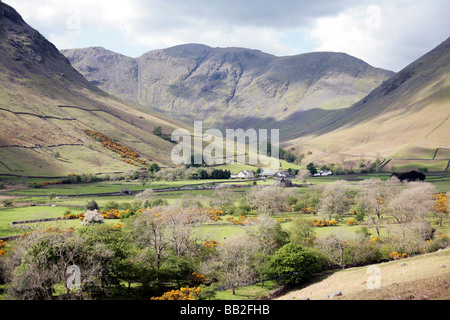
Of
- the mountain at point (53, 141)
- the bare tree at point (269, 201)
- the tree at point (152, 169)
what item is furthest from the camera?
the tree at point (152, 169)

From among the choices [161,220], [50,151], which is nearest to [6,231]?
[161,220]

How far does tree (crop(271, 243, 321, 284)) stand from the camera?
45.0 metres

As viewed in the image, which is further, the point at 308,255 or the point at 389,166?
the point at 389,166

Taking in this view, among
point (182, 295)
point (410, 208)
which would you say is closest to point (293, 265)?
point (182, 295)

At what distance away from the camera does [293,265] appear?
45219 mm

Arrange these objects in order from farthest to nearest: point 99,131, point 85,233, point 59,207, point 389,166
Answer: point 99,131, point 389,166, point 59,207, point 85,233

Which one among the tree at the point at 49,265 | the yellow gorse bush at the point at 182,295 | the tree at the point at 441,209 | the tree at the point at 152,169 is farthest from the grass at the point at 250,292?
the tree at the point at 152,169

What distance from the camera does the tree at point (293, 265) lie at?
45.0m

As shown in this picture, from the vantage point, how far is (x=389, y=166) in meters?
167

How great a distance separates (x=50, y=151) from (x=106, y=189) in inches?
2206

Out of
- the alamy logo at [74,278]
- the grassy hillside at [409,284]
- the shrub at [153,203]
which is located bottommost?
the alamy logo at [74,278]

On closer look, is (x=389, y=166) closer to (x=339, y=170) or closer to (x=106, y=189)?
(x=339, y=170)

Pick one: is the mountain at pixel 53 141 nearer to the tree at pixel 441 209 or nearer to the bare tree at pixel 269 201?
the bare tree at pixel 269 201

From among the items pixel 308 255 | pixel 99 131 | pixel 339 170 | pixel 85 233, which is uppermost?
pixel 99 131
